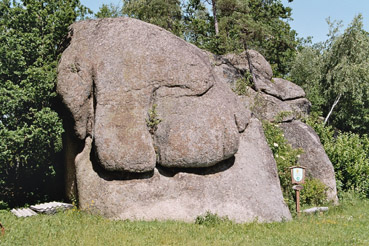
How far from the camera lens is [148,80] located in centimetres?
1362

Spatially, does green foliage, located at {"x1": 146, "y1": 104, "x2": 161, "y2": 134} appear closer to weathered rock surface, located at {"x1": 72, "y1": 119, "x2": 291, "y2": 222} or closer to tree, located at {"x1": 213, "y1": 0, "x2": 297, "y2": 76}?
weathered rock surface, located at {"x1": 72, "y1": 119, "x2": 291, "y2": 222}

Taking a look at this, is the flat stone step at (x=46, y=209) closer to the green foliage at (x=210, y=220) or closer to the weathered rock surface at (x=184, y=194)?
the weathered rock surface at (x=184, y=194)

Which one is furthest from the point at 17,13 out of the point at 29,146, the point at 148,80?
the point at 148,80

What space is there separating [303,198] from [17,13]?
1317 cm

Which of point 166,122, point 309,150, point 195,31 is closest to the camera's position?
point 166,122

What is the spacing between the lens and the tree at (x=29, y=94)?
47.3ft

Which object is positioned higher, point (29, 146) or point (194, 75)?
point (194, 75)

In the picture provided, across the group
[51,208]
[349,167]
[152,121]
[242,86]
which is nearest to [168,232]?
[152,121]

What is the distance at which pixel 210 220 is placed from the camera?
12266 mm

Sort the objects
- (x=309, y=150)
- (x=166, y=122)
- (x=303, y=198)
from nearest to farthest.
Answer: (x=166, y=122) < (x=303, y=198) < (x=309, y=150)

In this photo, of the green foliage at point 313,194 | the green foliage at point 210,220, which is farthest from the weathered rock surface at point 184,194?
the green foliage at point 313,194

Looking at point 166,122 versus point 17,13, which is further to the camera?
point 17,13

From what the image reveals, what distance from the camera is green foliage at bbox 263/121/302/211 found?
16.8m

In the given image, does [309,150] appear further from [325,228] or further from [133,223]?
[133,223]
